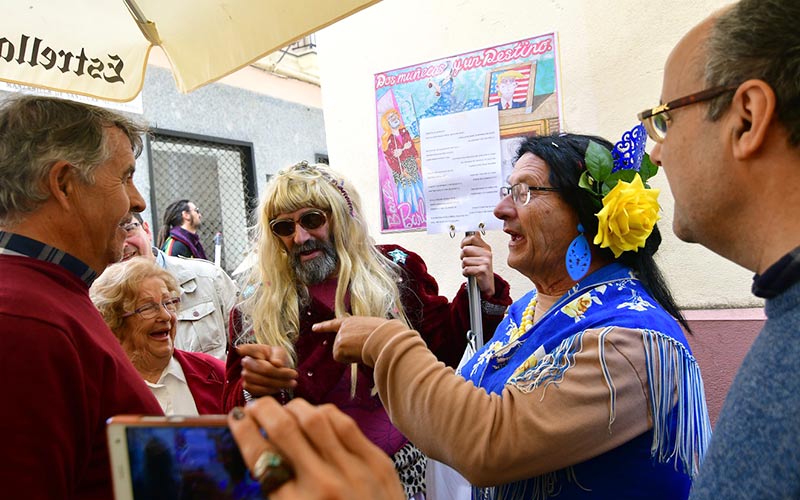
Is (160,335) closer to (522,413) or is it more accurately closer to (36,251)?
(36,251)

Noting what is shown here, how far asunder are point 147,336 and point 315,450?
7.34 feet

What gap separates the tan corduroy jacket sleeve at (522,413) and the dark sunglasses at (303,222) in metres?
1.09

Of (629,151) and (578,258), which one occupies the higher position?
(629,151)

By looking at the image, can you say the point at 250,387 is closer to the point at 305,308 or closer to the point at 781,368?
the point at 305,308

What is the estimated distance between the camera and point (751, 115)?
1.03 metres

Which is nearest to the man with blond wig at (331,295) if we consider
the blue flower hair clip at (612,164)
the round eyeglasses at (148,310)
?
the round eyeglasses at (148,310)

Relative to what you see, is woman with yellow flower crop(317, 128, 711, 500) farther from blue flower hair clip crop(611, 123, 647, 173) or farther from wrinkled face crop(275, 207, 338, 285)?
wrinkled face crop(275, 207, 338, 285)

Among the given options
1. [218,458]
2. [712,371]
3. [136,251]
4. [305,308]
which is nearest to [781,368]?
[218,458]

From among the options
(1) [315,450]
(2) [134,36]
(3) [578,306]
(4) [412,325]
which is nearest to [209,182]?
(2) [134,36]

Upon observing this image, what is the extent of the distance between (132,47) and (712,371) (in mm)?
3205

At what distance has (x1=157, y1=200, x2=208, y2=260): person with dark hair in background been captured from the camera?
561cm

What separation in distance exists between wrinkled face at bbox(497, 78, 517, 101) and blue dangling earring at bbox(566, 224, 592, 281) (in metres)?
1.71

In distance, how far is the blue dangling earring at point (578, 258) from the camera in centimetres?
191

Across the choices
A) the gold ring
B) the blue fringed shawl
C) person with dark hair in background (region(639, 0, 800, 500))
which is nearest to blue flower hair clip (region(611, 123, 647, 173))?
the blue fringed shawl
